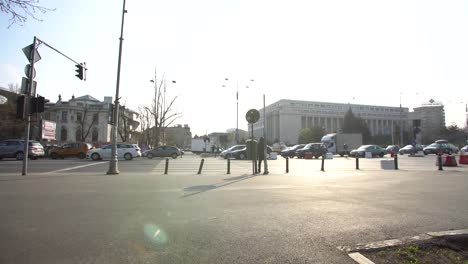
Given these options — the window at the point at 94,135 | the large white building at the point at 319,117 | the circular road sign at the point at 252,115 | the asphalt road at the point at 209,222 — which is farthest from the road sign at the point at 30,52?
the large white building at the point at 319,117

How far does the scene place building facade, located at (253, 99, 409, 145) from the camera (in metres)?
135

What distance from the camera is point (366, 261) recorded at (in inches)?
144

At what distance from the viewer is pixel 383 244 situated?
167 inches

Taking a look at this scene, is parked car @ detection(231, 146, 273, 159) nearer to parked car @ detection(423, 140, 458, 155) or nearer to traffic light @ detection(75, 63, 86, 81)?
traffic light @ detection(75, 63, 86, 81)

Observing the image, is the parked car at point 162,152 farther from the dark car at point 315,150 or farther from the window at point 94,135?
the window at point 94,135

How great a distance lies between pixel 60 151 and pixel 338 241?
1342 inches

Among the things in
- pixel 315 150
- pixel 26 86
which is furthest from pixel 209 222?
pixel 315 150

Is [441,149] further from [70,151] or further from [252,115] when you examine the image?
[70,151]

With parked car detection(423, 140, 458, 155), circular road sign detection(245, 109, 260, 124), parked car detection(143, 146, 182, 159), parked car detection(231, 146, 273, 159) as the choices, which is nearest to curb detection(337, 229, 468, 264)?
circular road sign detection(245, 109, 260, 124)

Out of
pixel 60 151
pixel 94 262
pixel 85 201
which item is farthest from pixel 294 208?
pixel 60 151

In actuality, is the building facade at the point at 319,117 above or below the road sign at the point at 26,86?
above

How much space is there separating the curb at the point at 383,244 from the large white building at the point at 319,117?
130304 millimetres

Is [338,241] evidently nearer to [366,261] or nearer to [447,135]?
[366,261]

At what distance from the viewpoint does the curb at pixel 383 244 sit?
150 inches
